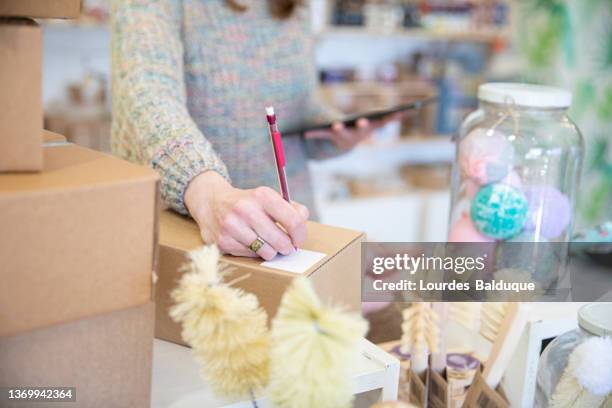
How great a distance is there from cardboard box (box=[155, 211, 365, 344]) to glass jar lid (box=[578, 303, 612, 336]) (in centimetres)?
25

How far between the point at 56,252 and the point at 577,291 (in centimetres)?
65

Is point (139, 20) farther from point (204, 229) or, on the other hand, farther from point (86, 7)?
point (86, 7)

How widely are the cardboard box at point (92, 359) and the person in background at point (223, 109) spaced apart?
0.59ft

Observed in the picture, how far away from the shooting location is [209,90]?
1.24 meters

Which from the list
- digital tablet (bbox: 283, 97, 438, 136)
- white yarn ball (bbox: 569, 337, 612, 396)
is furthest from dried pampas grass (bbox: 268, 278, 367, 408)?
digital tablet (bbox: 283, 97, 438, 136)

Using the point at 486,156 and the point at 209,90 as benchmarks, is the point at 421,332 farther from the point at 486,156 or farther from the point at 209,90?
the point at 209,90

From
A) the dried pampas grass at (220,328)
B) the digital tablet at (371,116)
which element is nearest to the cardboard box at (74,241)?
the dried pampas grass at (220,328)

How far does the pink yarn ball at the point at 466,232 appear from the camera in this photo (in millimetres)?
948

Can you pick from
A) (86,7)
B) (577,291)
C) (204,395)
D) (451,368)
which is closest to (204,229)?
(204,395)

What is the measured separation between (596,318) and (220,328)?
0.40 m

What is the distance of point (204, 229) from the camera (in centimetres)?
80

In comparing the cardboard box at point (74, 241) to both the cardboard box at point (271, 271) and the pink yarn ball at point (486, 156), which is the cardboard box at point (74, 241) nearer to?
the cardboard box at point (271, 271)

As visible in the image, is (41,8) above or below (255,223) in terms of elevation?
above

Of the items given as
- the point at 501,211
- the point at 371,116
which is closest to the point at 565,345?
the point at 501,211
